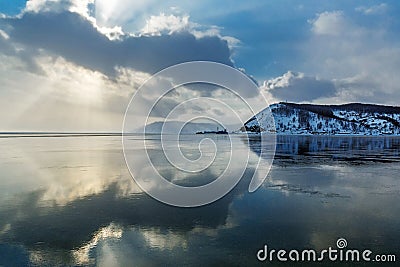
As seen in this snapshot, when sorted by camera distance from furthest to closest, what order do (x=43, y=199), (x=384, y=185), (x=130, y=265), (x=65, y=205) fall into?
(x=384, y=185)
(x=43, y=199)
(x=65, y=205)
(x=130, y=265)

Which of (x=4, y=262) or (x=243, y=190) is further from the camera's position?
(x=243, y=190)

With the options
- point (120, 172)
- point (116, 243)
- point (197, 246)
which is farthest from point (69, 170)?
point (197, 246)

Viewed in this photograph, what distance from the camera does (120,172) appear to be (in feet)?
63.5

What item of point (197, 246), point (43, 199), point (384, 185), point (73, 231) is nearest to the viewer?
point (197, 246)

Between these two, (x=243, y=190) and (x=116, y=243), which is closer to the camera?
(x=116, y=243)

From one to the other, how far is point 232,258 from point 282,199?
5.99 meters

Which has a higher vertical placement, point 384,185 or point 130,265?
point 384,185

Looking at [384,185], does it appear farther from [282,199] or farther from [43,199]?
[43,199]

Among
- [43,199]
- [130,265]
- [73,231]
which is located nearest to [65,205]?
[43,199]

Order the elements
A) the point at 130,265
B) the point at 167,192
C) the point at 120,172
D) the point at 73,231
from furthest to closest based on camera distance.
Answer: the point at 120,172
the point at 167,192
the point at 73,231
the point at 130,265

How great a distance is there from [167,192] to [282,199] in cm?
491

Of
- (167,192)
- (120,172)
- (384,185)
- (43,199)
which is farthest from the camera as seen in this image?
(120,172)

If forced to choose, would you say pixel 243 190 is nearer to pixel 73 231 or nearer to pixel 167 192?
pixel 167 192

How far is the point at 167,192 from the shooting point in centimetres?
1388
